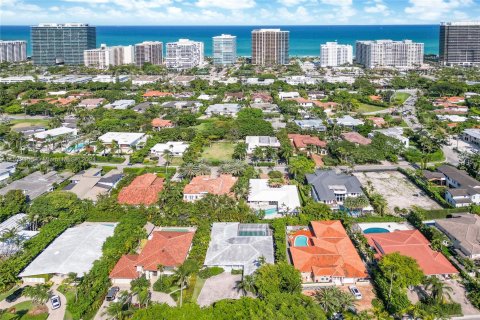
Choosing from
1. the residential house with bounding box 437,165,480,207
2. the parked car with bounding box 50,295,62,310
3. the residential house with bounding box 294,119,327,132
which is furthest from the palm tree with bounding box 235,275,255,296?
the residential house with bounding box 294,119,327,132

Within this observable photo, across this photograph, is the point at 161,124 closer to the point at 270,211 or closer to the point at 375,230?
the point at 270,211

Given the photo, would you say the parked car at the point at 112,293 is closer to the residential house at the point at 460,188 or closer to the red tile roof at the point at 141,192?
the red tile roof at the point at 141,192

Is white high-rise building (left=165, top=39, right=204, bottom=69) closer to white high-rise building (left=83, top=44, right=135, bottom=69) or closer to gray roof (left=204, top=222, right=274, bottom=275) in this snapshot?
white high-rise building (left=83, top=44, right=135, bottom=69)

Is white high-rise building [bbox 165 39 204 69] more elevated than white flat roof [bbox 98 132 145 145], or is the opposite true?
white high-rise building [bbox 165 39 204 69]

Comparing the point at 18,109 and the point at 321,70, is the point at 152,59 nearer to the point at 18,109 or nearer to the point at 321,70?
the point at 321,70

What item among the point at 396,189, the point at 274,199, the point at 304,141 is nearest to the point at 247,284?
the point at 274,199

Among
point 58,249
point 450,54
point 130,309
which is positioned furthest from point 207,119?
point 450,54

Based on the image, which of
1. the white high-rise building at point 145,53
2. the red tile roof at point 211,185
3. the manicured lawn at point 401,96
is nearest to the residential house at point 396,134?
the manicured lawn at point 401,96

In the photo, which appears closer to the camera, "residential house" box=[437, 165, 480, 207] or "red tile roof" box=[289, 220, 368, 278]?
"red tile roof" box=[289, 220, 368, 278]
